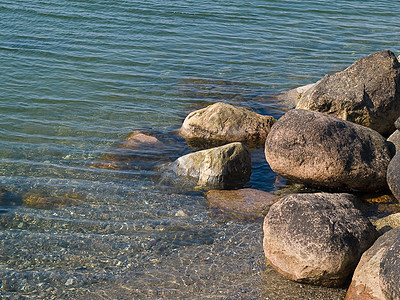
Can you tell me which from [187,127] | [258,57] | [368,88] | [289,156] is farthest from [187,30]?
[289,156]

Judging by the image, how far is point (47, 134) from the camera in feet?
36.3

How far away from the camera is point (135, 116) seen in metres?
12.2

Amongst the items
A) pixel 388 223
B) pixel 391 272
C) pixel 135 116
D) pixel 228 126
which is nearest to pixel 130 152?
pixel 135 116

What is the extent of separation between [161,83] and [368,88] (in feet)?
19.0

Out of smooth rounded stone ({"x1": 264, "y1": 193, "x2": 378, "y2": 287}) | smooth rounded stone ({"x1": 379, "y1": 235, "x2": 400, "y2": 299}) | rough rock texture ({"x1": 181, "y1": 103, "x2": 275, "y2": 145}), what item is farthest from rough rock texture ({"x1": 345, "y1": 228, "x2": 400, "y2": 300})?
rough rock texture ({"x1": 181, "y1": 103, "x2": 275, "y2": 145})

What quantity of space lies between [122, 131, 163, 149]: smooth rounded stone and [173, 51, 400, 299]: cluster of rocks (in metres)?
0.76

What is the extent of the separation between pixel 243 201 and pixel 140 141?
3.17 metres

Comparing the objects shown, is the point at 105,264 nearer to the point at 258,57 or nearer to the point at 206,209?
the point at 206,209

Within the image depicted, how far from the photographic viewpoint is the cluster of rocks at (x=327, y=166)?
6258 millimetres

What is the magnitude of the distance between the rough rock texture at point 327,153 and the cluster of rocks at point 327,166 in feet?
0.05

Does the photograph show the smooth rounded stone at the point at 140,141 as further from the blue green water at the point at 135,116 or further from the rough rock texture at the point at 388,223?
the rough rock texture at the point at 388,223

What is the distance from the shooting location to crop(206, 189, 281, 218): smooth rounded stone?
8219 mm

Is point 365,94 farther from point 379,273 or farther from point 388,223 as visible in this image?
point 379,273

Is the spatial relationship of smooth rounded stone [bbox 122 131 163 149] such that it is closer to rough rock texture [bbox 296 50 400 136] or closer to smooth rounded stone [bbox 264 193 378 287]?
rough rock texture [bbox 296 50 400 136]
